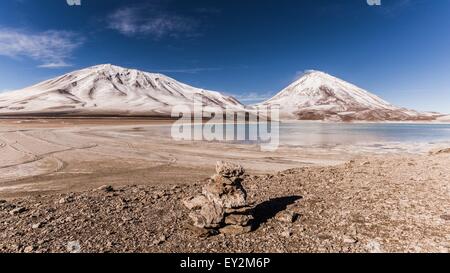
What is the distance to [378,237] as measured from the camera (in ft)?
31.7

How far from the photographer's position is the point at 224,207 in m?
10.3

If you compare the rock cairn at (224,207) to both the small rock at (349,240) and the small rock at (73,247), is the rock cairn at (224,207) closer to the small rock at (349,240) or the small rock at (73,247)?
the small rock at (349,240)

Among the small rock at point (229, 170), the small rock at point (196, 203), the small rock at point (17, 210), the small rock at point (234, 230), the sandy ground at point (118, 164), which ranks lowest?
the sandy ground at point (118, 164)

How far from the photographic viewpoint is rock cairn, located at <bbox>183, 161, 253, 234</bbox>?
32.7 ft

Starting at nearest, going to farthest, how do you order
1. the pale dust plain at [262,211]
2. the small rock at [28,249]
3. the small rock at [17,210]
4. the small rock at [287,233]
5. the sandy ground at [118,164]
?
1. the small rock at [28,249]
2. the pale dust plain at [262,211]
3. the small rock at [287,233]
4. the small rock at [17,210]
5. the sandy ground at [118,164]

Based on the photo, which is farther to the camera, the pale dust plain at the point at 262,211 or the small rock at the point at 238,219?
the small rock at the point at 238,219

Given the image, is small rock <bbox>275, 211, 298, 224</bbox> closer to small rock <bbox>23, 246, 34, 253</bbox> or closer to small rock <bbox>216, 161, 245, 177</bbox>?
small rock <bbox>216, 161, 245, 177</bbox>

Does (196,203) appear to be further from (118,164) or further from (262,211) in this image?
(118,164)

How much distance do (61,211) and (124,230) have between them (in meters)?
2.93

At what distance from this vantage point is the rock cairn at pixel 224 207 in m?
9.96

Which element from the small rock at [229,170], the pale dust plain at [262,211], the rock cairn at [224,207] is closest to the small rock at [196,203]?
the rock cairn at [224,207]

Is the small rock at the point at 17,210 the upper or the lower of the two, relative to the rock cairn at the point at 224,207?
lower
